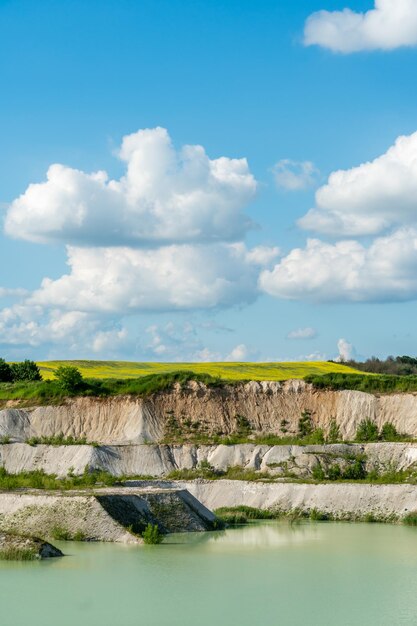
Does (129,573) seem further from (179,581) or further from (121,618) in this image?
(121,618)

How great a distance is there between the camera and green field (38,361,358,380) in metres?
91.1

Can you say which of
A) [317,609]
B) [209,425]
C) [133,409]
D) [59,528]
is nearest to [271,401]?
[209,425]

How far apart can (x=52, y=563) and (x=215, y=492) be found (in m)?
20.7

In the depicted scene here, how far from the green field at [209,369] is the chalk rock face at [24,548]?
51579mm

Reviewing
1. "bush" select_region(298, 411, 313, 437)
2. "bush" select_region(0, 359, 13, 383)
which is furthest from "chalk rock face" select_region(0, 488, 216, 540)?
"bush" select_region(0, 359, 13, 383)

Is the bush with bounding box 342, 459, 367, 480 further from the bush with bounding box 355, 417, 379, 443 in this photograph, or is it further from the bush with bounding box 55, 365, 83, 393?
the bush with bounding box 55, 365, 83, 393

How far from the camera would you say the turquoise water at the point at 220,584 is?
24.7m

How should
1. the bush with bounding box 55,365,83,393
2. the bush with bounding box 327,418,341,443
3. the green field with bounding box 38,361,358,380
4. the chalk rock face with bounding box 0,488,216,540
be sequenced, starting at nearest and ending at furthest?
1. the chalk rock face with bounding box 0,488,216,540
2. the bush with bounding box 327,418,341,443
3. the bush with bounding box 55,365,83,393
4. the green field with bounding box 38,361,358,380

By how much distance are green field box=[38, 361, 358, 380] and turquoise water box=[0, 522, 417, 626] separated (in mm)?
49215

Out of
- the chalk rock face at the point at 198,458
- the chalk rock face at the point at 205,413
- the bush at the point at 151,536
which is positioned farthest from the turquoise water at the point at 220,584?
the chalk rock face at the point at 205,413

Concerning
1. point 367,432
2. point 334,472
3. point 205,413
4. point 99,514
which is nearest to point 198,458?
point 205,413

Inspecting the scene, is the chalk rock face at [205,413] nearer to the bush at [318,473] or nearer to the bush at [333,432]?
the bush at [333,432]

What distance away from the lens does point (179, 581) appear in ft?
97.3

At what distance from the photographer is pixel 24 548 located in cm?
3453
